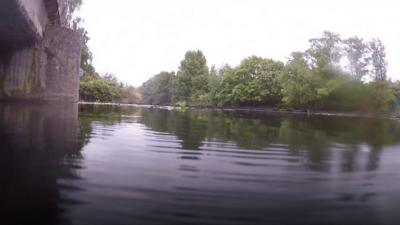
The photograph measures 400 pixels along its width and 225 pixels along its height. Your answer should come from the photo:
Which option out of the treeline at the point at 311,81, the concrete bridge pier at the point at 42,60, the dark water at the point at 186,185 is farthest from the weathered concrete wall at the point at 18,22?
the treeline at the point at 311,81

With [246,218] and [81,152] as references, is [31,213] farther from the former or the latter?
[81,152]

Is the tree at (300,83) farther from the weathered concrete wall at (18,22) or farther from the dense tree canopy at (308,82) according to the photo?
the weathered concrete wall at (18,22)

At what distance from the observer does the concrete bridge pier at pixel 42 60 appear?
72.3 feet

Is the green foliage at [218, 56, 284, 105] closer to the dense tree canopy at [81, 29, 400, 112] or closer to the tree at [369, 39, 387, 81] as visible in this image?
the dense tree canopy at [81, 29, 400, 112]

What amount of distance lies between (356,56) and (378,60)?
3.90m

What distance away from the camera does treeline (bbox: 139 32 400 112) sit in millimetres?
50500

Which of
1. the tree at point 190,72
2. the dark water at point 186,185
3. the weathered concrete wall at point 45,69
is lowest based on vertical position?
the dark water at point 186,185

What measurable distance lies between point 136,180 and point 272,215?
1.71 meters

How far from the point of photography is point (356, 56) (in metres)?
57.2

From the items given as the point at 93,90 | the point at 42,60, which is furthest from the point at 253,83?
the point at 42,60

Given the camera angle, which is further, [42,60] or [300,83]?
[300,83]

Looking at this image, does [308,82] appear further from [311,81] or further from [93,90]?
[93,90]

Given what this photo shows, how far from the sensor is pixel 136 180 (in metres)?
4.63

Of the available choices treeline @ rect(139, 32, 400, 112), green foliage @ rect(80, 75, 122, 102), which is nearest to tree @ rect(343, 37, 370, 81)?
treeline @ rect(139, 32, 400, 112)
